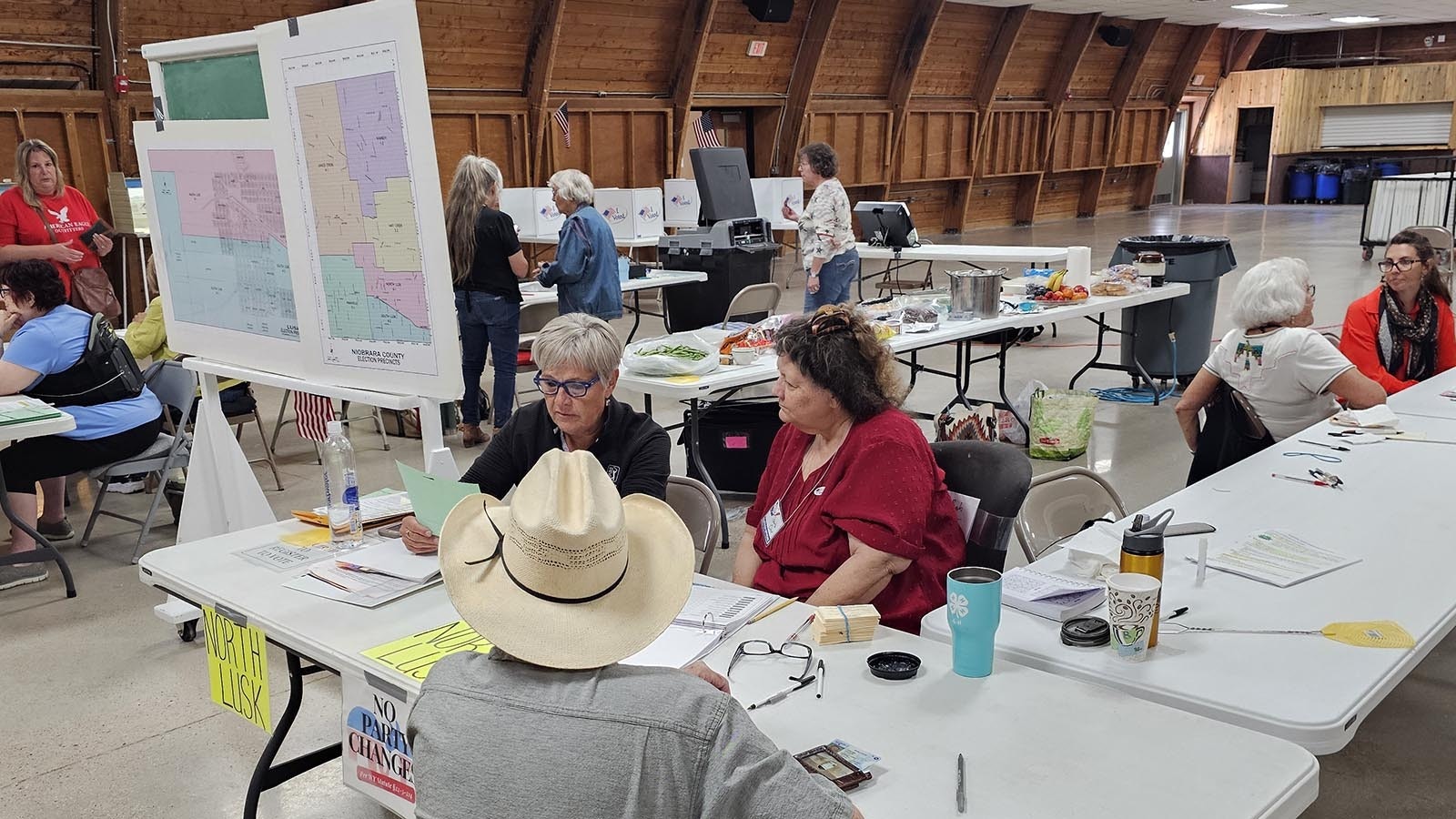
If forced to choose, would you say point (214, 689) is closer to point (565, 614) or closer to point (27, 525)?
point (565, 614)

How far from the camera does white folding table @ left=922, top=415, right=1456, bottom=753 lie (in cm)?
182

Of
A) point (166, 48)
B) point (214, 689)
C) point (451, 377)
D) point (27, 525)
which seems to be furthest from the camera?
point (27, 525)

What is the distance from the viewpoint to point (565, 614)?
50.9 inches

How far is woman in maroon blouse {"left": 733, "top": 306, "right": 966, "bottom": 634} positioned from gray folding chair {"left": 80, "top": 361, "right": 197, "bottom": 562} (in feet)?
10.0

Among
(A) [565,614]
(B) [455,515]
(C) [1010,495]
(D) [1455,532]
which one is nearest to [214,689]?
(B) [455,515]

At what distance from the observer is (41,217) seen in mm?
7000

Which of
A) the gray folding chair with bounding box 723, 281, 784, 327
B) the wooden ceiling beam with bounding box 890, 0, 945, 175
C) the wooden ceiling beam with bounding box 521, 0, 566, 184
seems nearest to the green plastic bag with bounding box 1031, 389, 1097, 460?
the gray folding chair with bounding box 723, 281, 784, 327

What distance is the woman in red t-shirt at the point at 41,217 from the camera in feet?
22.3

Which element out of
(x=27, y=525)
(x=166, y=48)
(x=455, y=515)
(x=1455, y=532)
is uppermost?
(x=166, y=48)

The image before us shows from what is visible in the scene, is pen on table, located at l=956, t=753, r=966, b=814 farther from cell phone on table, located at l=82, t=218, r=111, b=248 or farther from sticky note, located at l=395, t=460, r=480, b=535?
cell phone on table, located at l=82, t=218, r=111, b=248

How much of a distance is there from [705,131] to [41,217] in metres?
8.52

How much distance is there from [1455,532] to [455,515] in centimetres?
229

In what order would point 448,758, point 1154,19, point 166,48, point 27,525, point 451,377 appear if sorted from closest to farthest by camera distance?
point 448,758 → point 451,377 → point 166,48 → point 27,525 → point 1154,19

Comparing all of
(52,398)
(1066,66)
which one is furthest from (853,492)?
(1066,66)
